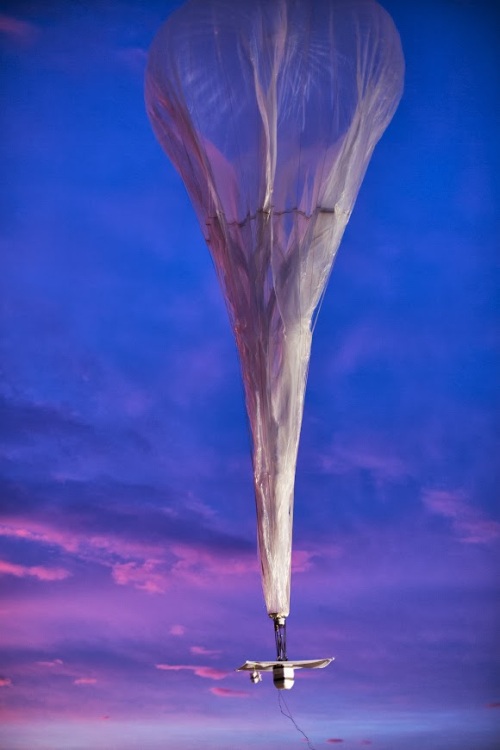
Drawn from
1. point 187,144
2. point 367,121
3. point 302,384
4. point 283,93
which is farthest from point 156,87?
point 302,384

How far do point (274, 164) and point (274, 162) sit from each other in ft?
0.05

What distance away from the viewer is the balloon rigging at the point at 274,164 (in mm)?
6539

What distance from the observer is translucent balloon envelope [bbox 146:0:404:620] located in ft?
21.5

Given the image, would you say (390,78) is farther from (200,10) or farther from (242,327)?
(242,327)

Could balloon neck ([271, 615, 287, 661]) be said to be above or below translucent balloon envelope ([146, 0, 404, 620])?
below

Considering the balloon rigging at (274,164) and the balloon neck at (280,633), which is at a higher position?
the balloon rigging at (274,164)

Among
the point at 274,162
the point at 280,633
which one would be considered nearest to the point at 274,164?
the point at 274,162

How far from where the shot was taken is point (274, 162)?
6594mm

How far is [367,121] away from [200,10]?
143 centimetres

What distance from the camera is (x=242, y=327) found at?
21.8 ft

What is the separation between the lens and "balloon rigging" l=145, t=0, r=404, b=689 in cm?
654

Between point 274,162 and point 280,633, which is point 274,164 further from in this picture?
point 280,633

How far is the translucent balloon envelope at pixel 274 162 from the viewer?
6539 millimetres

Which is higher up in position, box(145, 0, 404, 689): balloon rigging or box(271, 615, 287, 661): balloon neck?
box(145, 0, 404, 689): balloon rigging
